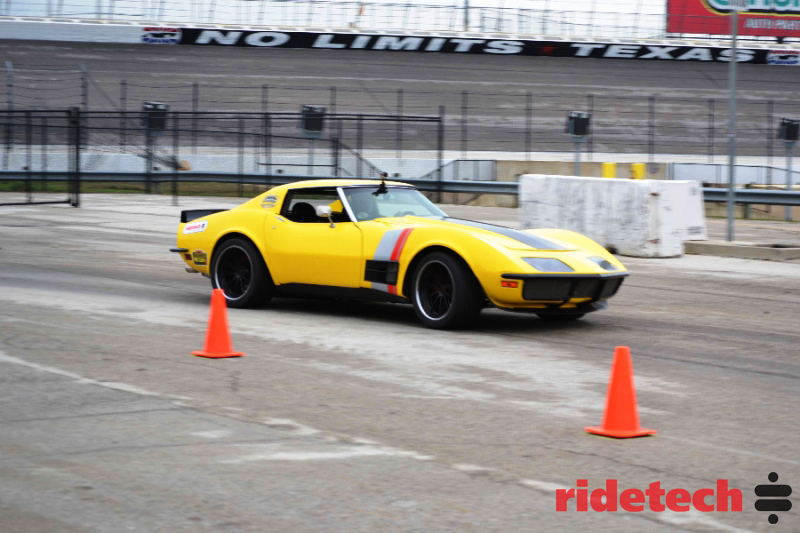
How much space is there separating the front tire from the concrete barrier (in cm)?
717

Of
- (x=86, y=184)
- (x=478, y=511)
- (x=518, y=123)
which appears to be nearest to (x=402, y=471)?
(x=478, y=511)

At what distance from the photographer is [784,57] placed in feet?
169

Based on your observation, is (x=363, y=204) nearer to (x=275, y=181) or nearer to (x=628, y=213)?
(x=628, y=213)

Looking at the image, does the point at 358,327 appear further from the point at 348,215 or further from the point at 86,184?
the point at 86,184

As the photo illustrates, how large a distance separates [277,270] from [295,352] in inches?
80.2

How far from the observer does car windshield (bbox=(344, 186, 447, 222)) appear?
9.30 m

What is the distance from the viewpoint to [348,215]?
365 inches

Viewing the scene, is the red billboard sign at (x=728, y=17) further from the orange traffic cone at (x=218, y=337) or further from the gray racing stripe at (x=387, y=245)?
the orange traffic cone at (x=218, y=337)

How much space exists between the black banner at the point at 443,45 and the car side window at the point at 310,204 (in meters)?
38.6

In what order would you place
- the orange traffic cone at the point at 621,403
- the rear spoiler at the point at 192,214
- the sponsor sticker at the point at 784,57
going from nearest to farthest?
the orange traffic cone at the point at 621,403, the rear spoiler at the point at 192,214, the sponsor sticker at the point at 784,57

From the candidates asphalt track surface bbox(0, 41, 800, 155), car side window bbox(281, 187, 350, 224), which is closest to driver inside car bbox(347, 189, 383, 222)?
car side window bbox(281, 187, 350, 224)

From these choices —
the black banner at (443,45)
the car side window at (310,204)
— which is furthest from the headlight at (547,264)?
the black banner at (443,45)

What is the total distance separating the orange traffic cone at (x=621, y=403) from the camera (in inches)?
214

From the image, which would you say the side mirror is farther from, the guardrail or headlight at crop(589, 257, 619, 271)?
the guardrail
